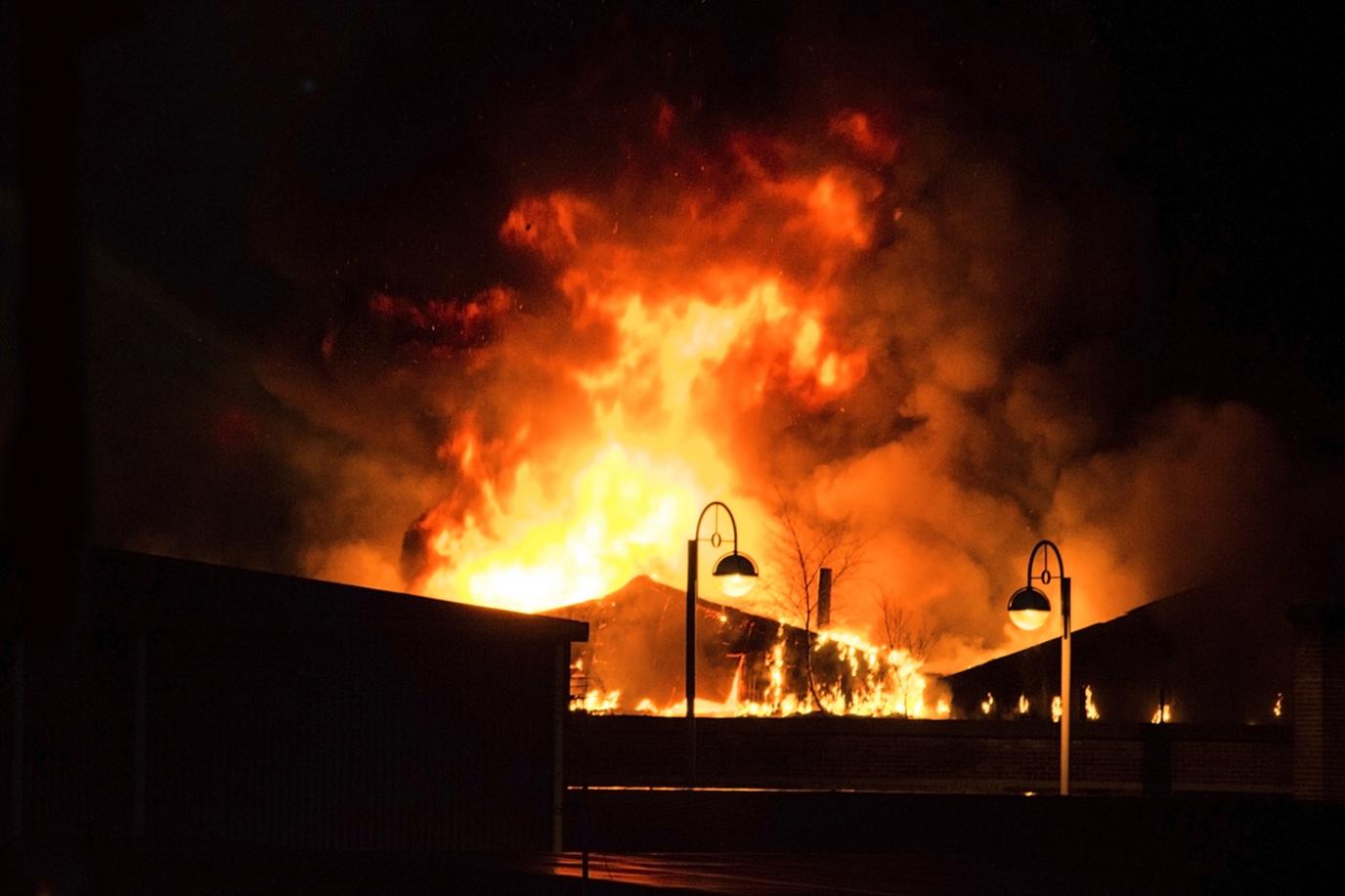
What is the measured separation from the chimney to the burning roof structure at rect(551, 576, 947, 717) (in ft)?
1.98

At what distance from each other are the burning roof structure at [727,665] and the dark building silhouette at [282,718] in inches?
684

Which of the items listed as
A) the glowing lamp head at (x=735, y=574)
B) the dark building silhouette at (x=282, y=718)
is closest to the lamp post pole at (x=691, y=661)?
the glowing lamp head at (x=735, y=574)

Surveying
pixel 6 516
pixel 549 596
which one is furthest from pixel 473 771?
pixel 549 596

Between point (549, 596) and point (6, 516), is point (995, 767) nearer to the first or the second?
point (549, 596)

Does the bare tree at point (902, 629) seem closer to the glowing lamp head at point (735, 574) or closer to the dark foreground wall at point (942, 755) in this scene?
the dark foreground wall at point (942, 755)

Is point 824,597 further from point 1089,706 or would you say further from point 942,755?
point 942,755

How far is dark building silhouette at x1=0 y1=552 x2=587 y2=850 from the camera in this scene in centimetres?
2238

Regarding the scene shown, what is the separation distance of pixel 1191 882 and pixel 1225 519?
1136 inches

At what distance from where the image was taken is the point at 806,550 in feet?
168

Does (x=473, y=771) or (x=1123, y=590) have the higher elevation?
(x=1123, y=590)

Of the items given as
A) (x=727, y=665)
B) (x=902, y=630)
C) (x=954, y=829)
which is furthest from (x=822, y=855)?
(x=902, y=630)

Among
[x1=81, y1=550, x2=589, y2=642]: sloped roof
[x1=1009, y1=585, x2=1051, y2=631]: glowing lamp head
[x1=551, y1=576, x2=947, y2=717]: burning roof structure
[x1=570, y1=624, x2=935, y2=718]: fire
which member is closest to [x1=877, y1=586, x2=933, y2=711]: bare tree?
[x1=551, y1=576, x2=947, y2=717]: burning roof structure

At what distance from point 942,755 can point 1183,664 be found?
8.02 metres

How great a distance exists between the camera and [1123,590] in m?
49.1
